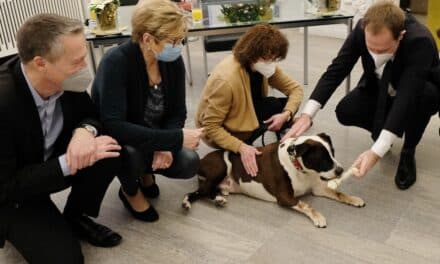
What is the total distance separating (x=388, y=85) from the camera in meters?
2.09

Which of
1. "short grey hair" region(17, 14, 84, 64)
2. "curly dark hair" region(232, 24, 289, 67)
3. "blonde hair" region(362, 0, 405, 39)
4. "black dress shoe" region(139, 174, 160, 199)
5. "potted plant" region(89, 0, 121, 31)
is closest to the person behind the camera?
"short grey hair" region(17, 14, 84, 64)

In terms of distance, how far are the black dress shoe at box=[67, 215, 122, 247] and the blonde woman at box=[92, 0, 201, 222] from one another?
0.17 meters

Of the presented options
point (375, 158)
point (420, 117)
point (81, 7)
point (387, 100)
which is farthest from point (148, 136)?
point (81, 7)

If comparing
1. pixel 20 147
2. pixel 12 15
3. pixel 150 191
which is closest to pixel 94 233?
pixel 150 191

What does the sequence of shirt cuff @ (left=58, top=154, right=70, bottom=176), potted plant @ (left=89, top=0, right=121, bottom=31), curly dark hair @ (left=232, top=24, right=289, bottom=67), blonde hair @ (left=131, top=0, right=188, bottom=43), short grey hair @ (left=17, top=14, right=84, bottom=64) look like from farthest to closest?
potted plant @ (left=89, top=0, right=121, bottom=31) < curly dark hair @ (left=232, top=24, right=289, bottom=67) < blonde hair @ (left=131, top=0, right=188, bottom=43) < shirt cuff @ (left=58, top=154, right=70, bottom=176) < short grey hair @ (left=17, top=14, right=84, bottom=64)

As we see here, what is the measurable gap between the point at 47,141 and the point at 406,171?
158cm

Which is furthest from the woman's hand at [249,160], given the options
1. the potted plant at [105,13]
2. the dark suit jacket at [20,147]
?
the potted plant at [105,13]

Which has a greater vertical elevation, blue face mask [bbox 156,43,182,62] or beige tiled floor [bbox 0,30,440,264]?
blue face mask [bbox 156,43,182,62]

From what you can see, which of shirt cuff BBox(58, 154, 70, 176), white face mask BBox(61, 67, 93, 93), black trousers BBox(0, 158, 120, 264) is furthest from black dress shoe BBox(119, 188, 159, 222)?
white face mask BBox(61, 67, 93, 93)

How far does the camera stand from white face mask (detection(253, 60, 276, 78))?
2.12 m

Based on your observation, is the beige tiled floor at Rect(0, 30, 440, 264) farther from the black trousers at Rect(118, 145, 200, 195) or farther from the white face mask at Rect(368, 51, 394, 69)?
the white face mask at Rect(368, 51, 394, 69)

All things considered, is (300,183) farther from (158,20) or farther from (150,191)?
(158,20)

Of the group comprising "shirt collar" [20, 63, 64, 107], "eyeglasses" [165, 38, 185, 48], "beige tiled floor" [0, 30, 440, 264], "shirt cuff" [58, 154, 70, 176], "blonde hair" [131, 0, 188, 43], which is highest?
"blonde hair" [131, 0, 188, 43]

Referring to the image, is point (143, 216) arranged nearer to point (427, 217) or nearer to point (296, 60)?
point (427, 217)
